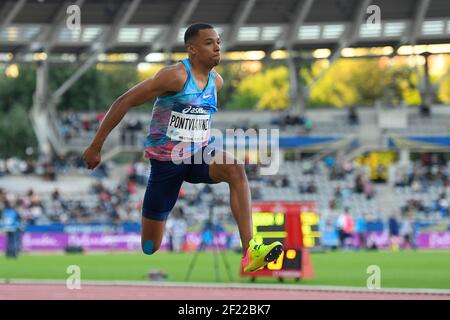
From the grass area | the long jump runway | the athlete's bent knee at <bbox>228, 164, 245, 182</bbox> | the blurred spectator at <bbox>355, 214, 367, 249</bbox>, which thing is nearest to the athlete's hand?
the athlete's bent knee at <bbox>228, 164, 245, 182</bbox>

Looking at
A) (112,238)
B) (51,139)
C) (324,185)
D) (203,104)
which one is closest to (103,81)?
(51,139)

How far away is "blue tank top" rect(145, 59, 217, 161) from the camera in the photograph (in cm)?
934

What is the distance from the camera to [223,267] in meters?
22.8

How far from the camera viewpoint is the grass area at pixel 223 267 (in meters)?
19.7

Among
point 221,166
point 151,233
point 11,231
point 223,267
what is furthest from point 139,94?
point 11,231

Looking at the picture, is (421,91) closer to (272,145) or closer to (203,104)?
(272,145)

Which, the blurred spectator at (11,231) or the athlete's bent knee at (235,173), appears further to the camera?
the blurred spectator at (11,231)

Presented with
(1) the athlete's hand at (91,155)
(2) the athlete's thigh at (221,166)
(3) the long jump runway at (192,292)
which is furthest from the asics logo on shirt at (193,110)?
(3) the long jump runway at (192,292)

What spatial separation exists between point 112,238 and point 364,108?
1634 centimetres

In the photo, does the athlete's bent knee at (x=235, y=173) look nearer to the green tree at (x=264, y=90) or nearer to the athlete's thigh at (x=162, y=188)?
the athlete's thigh at (x=162, y=188)

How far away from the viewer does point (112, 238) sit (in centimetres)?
3281

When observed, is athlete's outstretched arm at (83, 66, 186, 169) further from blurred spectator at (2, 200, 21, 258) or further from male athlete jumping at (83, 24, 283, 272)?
blurred spectator at (2, 200, 21, 258)

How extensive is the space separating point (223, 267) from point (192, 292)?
6006 mm

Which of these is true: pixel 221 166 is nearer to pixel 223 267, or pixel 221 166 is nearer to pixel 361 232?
pixel 223 267
